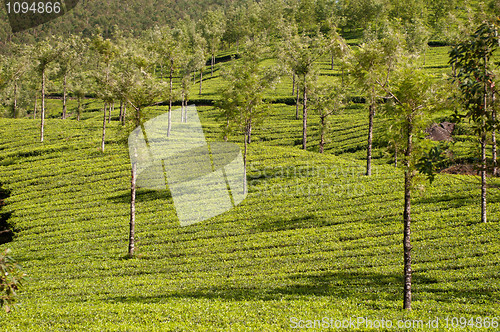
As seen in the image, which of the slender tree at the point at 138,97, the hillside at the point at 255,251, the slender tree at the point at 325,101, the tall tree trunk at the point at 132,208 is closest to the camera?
the hillside at the point at 255,251

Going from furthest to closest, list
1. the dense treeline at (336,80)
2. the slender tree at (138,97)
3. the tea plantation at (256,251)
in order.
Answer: the slender tree at (138,97), the tea plantation at (256,251), the dense treeline at (336,80)

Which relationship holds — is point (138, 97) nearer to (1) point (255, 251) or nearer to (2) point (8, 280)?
(1) point (255, 251)

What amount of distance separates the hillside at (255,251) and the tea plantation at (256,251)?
0.37 ft

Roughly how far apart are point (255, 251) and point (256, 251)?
0.08m

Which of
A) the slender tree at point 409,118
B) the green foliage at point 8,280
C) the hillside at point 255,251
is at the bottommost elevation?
the hillside at point 255,251

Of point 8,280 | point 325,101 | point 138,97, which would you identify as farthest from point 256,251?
point 325,101

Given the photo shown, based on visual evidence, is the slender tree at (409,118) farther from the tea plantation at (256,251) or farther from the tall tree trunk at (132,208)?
the tall tree trunk at (132,208)

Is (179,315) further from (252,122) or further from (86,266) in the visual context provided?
(252,122)

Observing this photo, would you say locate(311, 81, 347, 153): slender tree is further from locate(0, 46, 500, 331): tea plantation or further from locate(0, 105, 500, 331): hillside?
locate(0, 105, 500, 331): hillside

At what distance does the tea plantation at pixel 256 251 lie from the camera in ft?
54.2

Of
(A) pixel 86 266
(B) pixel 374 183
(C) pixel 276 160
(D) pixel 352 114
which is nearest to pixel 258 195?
(C) pixel 276 160

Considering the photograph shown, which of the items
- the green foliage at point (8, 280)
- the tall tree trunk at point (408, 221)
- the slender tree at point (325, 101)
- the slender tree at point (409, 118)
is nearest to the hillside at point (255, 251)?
the tall tree trunk at point (408, 221)

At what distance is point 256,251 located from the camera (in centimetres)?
2603

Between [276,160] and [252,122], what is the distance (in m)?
6.05
